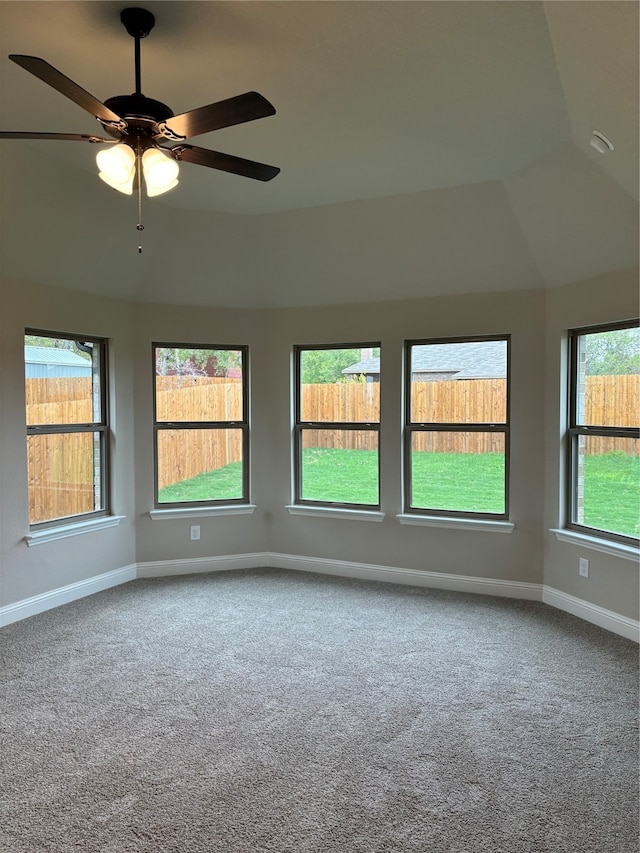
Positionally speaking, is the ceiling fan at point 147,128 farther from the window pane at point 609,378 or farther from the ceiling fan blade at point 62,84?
the window pane at point 609,378

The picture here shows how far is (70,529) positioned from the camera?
14.5 feet

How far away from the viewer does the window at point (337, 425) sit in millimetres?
5012

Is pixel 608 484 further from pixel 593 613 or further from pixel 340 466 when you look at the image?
pixel 340 466

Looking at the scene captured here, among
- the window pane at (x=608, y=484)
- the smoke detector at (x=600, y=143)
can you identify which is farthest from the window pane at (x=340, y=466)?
the smoke detector at (x=600, y=143)

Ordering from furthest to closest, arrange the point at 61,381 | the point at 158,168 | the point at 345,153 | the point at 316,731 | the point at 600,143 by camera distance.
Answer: the point at 61,381 → the point at 345,153 → the point at 600,143 → the point at 316,731 → the point at 158,168

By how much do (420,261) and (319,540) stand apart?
253 centimetres

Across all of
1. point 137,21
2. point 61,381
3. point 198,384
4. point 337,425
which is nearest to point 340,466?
point 337,425

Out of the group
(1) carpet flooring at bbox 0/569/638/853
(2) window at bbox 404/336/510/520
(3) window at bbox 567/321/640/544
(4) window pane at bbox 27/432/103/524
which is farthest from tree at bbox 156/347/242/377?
(3) window at bbox 567/321/640/544

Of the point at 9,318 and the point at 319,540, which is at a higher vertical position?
the point at 9,318

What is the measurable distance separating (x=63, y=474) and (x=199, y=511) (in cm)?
118

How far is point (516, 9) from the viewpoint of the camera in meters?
2.21

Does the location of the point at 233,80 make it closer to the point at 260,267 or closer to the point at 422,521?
the point at 260,267

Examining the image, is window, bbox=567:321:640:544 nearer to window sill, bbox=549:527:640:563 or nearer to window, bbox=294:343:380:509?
window sill, bbox=549:527:640:563

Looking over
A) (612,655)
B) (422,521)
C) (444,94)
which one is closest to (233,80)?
(444,94)
